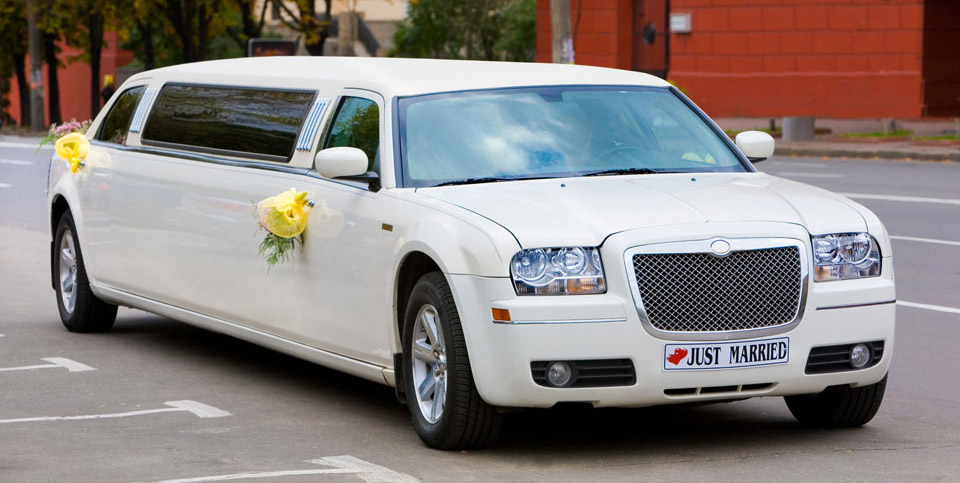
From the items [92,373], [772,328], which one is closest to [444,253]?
[772,328]

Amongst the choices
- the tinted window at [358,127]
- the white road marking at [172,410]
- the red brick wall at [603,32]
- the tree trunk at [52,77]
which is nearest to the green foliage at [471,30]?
the tree trunk at [52,77]

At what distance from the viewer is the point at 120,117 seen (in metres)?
10.4

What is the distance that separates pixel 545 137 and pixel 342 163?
0.94m

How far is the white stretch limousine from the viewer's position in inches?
252

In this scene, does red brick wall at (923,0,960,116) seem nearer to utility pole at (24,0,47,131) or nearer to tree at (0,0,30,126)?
utility pole at (24,0,47,131)

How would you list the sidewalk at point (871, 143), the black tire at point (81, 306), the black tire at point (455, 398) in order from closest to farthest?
1. the black tire at point (455, 398)
2. the black tire at point (81, 306)
3. the sidewalk at point (871, 143)

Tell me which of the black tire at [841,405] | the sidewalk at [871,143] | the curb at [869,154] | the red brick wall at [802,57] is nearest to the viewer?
the black tire at [841,405]

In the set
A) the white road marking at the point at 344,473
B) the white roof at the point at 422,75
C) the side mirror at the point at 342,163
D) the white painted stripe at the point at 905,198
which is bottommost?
the white painted stripe at the point at 905,198

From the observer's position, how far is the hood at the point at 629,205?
21.2 ft

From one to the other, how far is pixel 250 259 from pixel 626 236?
2.56 m

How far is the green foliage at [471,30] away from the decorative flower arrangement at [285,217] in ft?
168

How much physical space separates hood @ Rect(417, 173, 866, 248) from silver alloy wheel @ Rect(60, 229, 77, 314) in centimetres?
415

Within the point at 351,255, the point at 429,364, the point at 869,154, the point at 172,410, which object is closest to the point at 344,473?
the point at 429,364

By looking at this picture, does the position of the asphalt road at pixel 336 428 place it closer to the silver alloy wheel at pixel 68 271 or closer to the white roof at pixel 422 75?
the silver alloy wheel at pixel 68 271
